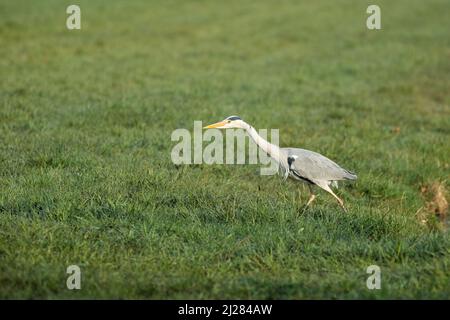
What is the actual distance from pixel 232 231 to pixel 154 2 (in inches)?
805

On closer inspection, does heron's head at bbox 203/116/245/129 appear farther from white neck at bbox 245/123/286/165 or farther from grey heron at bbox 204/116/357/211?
white neck at bbox 245/123/286/165

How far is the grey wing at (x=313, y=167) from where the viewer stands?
780cm

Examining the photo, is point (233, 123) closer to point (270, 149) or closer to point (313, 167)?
point (270, 149)

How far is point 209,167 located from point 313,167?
5.56 ft

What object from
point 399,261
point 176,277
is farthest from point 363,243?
point 176,277

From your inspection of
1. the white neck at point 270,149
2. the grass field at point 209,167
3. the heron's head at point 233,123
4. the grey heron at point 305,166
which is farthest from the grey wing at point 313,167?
the heron's head at point 233,123

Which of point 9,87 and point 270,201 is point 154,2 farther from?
point 270,201

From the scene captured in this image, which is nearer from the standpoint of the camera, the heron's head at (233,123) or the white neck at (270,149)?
the white neck at (270,149)

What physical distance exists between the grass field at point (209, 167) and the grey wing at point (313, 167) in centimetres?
38

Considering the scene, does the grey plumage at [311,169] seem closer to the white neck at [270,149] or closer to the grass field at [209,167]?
the white neck at [270,149]

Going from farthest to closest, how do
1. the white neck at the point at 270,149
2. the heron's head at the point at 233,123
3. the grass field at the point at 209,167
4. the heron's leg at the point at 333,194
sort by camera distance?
the heron's head at the point at 233,123 → the white neck at the point at 270,149 → the heron's leg at the point at 333,194 → the grass field at the point at 209,167

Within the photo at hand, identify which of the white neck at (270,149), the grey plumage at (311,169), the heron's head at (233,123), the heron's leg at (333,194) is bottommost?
the heron's leg at (333,194)
